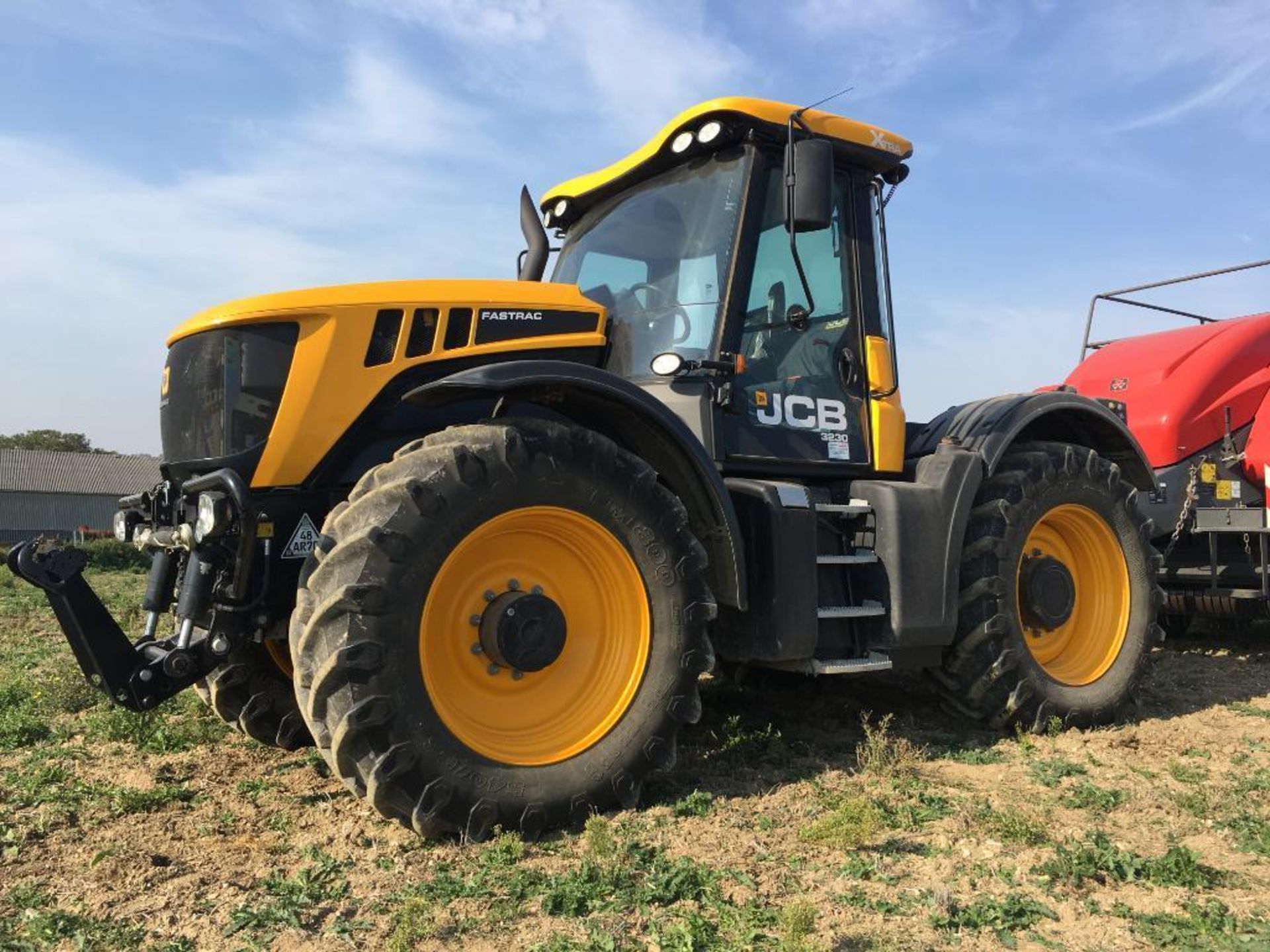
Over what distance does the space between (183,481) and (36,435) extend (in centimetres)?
8325

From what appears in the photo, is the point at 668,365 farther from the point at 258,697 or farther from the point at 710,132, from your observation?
the point at 258,697

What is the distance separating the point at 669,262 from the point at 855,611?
6.36 ft

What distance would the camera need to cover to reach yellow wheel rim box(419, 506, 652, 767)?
12.6 feet

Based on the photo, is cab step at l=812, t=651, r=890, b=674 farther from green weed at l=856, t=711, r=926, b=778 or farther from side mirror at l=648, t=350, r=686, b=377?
side mirror at l=648, t=350, r=686, b=377

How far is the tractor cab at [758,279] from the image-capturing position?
4848 mm

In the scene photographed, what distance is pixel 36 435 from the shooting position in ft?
249

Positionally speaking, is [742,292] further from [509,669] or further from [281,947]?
[281,947]

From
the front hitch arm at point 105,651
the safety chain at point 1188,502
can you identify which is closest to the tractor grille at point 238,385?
the front hitch arm at point 105,651

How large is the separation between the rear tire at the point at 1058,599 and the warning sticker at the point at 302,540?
323cm

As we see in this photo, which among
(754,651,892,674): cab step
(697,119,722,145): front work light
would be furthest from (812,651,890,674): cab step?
(697,119,722,145): front work light

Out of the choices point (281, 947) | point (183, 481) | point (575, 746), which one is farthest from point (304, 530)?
point (281, 947)

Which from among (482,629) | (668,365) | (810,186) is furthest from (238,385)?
(810,186)

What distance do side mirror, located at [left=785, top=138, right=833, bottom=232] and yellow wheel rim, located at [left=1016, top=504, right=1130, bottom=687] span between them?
236 cm

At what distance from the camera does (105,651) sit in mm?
3838
